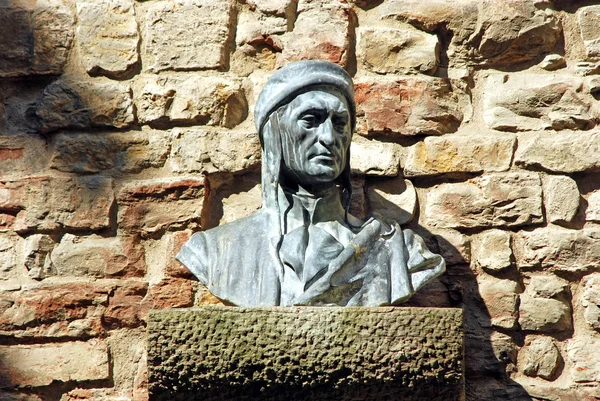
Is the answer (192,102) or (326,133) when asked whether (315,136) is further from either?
(192,102)

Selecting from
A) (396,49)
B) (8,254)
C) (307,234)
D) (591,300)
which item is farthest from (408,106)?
(8,254)

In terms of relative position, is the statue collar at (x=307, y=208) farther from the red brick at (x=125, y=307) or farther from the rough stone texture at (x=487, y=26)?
the rough stone texture at (x=487, y=26)

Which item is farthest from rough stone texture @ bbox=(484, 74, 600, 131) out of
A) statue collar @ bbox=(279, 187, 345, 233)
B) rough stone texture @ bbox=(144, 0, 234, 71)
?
rough stone texture @ bbox=(144, 0, 234, 71)

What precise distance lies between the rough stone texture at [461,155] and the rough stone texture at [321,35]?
16.3 inches

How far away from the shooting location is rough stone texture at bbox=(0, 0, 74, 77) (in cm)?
378

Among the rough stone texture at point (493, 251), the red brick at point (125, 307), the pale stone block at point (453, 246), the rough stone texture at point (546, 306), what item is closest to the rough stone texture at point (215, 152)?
the red brick at point (125, 307)

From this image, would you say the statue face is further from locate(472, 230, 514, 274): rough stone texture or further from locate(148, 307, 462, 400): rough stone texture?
locate(472, 230, 514, 274): rough stone texture

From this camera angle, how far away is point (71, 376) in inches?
138

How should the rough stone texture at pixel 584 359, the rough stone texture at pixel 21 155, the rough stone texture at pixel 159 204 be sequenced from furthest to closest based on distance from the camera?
the rough stone texture at pixel 21 155
the rough stone texture at pixel 159 204
the rough stone texture at pixel 584 359

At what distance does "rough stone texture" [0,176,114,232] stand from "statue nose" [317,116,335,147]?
2.84 ft

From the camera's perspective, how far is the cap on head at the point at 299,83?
10.4ft

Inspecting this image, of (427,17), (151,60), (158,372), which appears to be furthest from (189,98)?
(158,372)

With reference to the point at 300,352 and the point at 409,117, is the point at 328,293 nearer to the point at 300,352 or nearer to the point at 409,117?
the point at 300,352

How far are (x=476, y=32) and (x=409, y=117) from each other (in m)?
0.37
